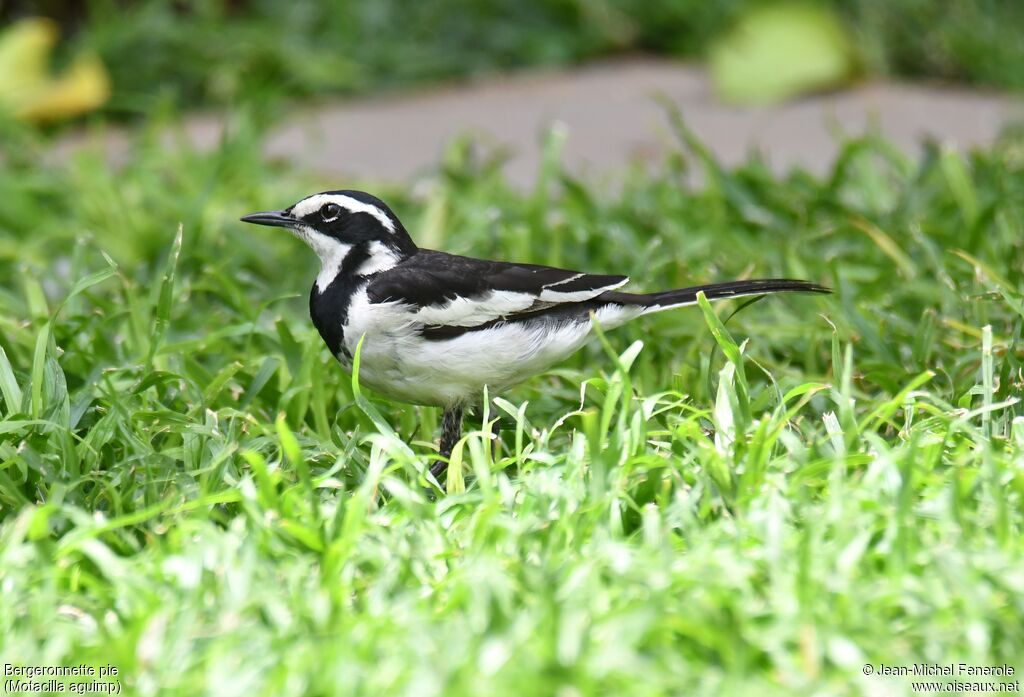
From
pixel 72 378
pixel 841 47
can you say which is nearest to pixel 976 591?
pixel 72 378

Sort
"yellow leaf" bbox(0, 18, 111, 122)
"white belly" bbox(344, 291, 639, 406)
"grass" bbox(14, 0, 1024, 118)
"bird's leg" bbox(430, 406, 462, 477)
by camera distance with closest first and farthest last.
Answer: "white belly" bbox(344, 291, 639, 406)
"bird's leg" bbox(430, 406, 462, 477)
"yellow leaf" bbox(0, 18, 111, 122)
"grass" bbox(14, 0, 1024, 118)

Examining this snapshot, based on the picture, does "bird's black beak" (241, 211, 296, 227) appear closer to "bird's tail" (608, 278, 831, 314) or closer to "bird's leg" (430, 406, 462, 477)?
"bird's leg" (430, 406, 462, 477)

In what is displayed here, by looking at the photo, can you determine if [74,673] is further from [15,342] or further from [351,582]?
[15,342]

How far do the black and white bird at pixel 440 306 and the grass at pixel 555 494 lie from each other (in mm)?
208

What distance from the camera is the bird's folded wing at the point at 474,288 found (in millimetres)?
3941

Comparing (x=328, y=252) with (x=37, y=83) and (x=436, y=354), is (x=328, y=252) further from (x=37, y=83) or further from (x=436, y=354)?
(x=37, y=83)

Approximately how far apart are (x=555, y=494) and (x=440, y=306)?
92cm

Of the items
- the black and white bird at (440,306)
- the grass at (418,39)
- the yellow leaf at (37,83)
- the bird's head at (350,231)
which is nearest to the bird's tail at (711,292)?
the black and white bird at (440,306)

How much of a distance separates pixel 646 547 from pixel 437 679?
2.16 feet

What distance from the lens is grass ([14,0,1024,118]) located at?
338 inches

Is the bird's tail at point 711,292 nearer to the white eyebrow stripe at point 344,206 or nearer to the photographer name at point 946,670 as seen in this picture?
the white eyebrow stripe at point 344,206

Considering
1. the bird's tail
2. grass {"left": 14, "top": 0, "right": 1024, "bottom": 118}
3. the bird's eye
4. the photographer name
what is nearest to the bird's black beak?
the bird's eye

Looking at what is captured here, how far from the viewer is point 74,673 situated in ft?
8.84

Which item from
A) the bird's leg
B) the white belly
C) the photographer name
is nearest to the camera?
the photographer name
